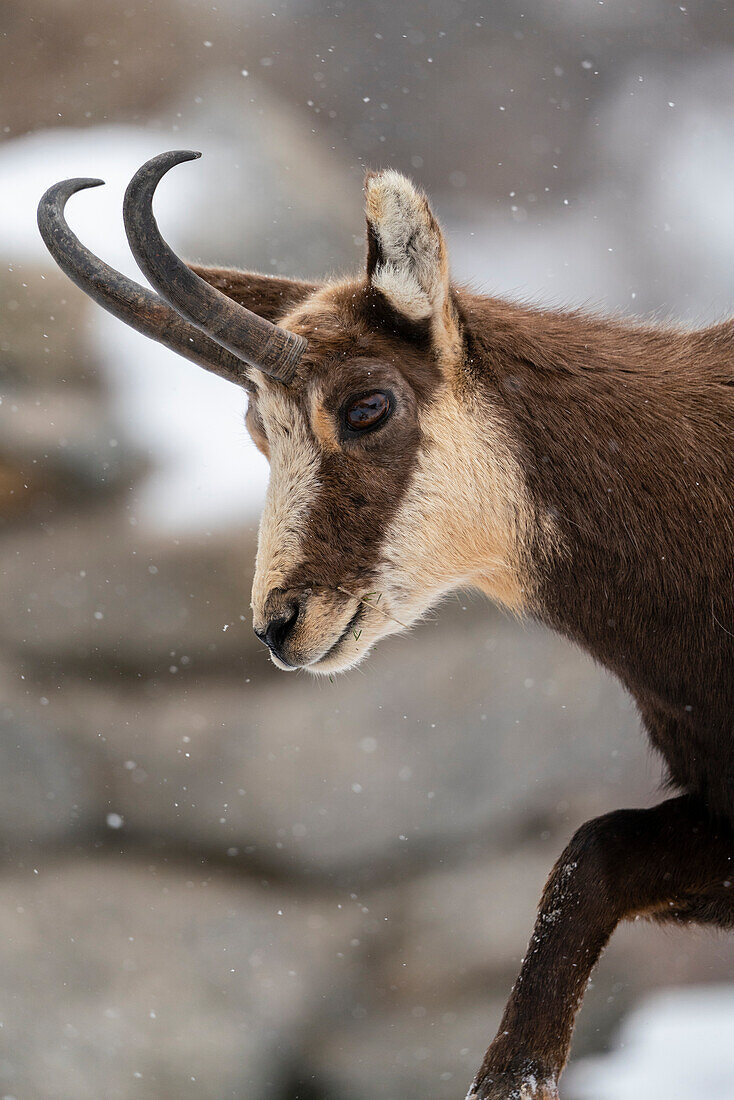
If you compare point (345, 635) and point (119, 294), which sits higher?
point (119, 294)

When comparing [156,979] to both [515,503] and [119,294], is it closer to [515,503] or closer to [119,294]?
[515,503]

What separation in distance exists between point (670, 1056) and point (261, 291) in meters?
3.18

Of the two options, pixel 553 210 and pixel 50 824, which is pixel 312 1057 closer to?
pixel 50 824

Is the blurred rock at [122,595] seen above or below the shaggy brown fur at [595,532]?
above

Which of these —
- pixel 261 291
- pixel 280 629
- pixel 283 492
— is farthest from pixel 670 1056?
pixel 261 291

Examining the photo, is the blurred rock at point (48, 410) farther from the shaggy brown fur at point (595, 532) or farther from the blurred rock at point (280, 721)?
the shaggy brown fur at point (595, 532)

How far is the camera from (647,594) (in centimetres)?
243

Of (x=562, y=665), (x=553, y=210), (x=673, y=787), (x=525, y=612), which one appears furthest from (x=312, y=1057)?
(x=553, y=210)

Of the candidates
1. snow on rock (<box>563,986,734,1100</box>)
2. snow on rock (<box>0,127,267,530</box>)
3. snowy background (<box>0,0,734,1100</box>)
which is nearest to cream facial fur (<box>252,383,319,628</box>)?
snowy background (<box>0,0,734,1100</box>)

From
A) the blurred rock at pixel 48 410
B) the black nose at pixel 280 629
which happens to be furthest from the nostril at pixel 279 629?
the blurred rock at pixel 48 410

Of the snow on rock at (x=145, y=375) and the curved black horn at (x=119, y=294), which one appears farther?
the snow on rock at (x=145, y=375)

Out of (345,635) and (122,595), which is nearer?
(345,635)

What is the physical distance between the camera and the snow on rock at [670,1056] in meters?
3.72

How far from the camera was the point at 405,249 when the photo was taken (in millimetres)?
2240
